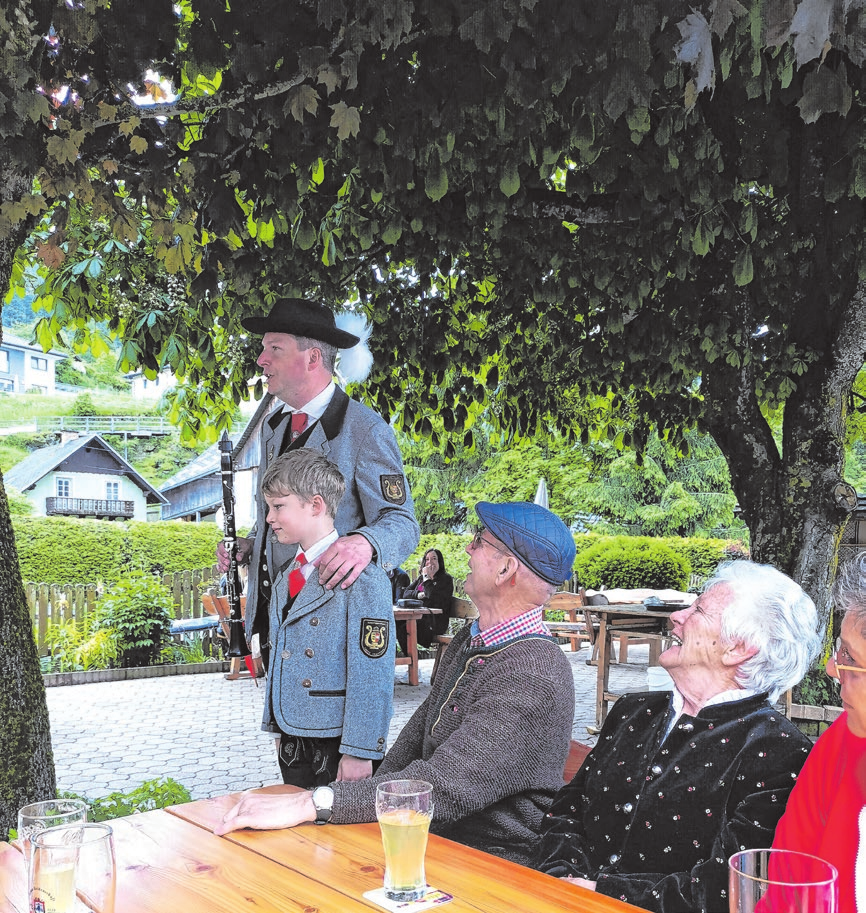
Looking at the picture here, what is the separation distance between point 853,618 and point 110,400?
7526 cm

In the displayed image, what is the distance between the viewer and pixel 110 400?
7225 centimetres

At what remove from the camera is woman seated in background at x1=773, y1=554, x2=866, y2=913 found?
154cm

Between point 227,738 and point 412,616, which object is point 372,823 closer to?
point 227,738

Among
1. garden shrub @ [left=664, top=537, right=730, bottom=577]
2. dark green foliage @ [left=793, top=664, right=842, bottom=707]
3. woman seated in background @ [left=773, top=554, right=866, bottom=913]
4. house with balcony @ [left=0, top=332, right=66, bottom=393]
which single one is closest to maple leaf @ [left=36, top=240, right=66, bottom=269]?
woman seated in background @ [left=773, top=554, right=866, bottom=913]

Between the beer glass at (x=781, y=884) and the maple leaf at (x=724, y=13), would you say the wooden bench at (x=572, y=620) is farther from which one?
the beer glass at (x=781, y=884)

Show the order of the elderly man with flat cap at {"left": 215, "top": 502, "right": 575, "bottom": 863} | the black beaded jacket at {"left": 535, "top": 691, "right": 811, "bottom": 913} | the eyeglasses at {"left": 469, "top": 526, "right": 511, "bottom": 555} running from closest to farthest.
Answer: the black beaded jacket at {"left": 535, "top": 691, "right": 811, "bottom": 913} → the elderly man with flat cap at {"left": 215, "top": 502, "right": 575, "bottom": 863} → the eyeglasses at {"left": 469, "top": 526, "right": 511, "bottom": 555}

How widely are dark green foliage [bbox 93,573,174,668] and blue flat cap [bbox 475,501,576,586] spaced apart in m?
9.90

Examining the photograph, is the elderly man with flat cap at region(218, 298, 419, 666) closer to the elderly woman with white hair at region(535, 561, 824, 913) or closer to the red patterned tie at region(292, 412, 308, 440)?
the red patterned tie at region(292, 412, 308, 440)

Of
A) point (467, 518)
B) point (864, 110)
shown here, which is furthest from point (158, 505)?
point (864, 110)

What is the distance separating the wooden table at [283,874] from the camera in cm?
150

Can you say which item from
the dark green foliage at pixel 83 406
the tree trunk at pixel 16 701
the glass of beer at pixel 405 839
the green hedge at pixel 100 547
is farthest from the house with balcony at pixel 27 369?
the glass of beer at pixel 405 839

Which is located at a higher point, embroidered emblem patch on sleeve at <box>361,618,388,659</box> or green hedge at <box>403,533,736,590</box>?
embroidered emblem patch on sleeve at <box>361,618,388,659</box>

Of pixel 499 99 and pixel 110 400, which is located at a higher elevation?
pixel 110 400

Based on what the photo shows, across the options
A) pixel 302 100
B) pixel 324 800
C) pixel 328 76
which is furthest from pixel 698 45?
pixel 324 800
